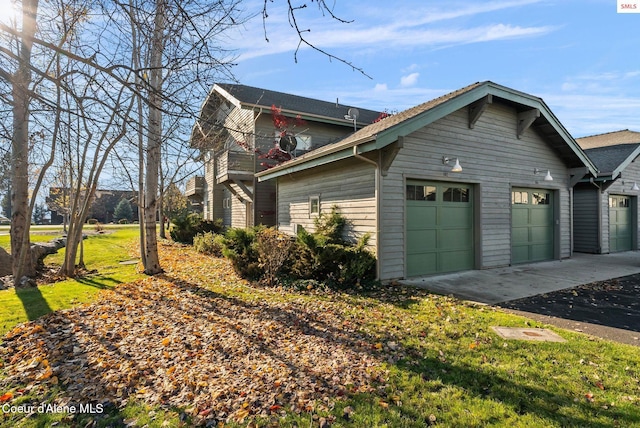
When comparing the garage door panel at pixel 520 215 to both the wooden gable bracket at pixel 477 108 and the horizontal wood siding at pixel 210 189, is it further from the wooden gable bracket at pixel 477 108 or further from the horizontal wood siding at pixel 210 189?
the horizontal wood siding at pixel 210 189

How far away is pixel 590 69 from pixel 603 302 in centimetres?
833

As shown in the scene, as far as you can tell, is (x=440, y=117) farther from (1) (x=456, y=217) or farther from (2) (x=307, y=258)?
(2) (x=307, y=258)

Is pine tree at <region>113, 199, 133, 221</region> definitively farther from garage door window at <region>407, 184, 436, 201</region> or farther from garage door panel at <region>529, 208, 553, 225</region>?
garage door panel at <region>529, 208, 553, 225</region>

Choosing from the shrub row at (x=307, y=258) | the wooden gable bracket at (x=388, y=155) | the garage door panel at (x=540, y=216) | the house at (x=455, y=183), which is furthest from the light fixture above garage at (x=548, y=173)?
the shrub row at (x=307, y=258)

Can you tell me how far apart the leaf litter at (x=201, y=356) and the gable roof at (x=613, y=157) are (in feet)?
40.5

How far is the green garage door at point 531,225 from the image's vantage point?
387 inches

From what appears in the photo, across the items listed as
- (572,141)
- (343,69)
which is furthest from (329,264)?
(572,141)

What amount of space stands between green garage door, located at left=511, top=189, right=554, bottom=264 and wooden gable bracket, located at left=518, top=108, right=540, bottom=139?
1.88 meters

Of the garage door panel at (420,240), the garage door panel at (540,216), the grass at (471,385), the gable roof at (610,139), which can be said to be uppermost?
the gable roof at (610,139)

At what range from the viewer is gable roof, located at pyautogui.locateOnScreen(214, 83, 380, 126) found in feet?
45.8

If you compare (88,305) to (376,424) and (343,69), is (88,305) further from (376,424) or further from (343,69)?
(343,69)

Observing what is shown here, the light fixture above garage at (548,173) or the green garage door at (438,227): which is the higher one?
the light fixture above garage at (548,173)

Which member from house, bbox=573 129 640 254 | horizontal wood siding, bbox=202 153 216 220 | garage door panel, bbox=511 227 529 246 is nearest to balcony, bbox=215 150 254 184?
horizontal wood siding, bbox=202 153 216 220

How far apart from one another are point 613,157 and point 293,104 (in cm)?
1396
